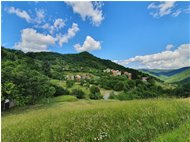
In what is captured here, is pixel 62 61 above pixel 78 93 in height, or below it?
above

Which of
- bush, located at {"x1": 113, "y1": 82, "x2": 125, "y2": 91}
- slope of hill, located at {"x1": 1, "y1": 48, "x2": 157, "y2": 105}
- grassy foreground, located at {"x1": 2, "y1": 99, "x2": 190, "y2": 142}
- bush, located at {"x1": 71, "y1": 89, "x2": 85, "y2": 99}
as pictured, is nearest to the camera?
grassy foreground, located at {"x1": 2, "y1": 99, "x2": 190, "y2": 142}

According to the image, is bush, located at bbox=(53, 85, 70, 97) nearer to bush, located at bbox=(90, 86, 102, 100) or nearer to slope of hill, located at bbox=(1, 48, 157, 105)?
slope of hill, located at bbox=(1, 48, 157, 105)

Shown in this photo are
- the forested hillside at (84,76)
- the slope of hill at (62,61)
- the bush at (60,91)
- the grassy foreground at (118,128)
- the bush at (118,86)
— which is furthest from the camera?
the bush at (118,86)

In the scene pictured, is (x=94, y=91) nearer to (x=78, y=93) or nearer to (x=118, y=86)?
(x=78, y=93)

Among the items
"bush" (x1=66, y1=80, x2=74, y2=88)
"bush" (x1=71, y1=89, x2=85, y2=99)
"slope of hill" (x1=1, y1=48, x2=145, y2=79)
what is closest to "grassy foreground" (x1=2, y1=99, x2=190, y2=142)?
"bush" (x1=71, y1=89, x2=85, y2=99)

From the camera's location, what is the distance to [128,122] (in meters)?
5.48

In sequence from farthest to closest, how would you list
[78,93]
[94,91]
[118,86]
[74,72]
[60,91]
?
1. [74,72]
2. [118,86]
3. [94,91]
4. [78,93]
5. [60,91]

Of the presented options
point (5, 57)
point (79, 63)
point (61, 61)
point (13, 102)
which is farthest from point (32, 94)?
point (79, 63)

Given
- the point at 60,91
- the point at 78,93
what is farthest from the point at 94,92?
the point at 60,91

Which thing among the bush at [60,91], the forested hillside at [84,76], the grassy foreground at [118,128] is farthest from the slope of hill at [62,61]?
the grassy foreground at [118,128]

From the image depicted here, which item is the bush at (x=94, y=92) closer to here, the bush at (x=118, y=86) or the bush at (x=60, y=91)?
the bush at (x=118, y=86)

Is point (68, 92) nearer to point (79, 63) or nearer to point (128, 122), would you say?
point (79, 63)

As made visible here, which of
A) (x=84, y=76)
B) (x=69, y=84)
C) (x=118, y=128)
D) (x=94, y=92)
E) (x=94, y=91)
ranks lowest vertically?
(x=118, y=128)

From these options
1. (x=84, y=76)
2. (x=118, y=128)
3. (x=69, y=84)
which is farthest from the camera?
(x=84, y=76)
